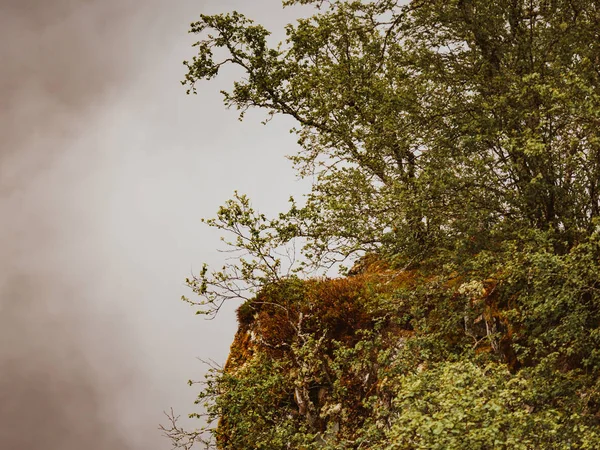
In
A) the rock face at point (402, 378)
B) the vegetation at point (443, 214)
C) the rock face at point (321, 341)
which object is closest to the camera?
the rock face at point (402, 378)

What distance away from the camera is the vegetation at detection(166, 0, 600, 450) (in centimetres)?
1076

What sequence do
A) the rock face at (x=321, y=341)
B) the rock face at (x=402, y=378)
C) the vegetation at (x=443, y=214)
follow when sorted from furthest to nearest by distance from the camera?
1. the rock face at (x=321, y=341)
2. the vegetation at (x=443, y=214)
3. the rock face at (x=402, y=378)

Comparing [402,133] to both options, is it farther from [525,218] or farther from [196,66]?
[196,66]

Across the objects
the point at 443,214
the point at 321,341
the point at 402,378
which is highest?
the point at 443,214

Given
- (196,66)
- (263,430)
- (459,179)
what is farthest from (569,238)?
(196,66)

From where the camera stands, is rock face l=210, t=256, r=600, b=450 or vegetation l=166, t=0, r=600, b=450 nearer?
rock face l=210, t=256, r=600, b=450

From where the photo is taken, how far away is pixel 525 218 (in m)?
12.6

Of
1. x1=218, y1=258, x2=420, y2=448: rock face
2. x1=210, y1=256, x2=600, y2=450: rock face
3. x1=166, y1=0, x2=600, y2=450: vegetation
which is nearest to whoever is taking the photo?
x1=210, y1=256, x2=600, y2=450: rock face

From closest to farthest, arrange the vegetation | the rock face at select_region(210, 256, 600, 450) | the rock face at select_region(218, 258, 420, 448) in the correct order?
the rock face at select_region(210, 256, 600, 450) < the vegetation < the rock face at select_region(218, 258, 420, 448)

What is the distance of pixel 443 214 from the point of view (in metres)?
12.6

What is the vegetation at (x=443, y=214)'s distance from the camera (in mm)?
10758

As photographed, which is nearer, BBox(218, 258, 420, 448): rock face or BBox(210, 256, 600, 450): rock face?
BBox(210, 256, 600, 450): rock face

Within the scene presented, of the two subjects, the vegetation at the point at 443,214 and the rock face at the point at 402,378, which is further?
the vegetation at the point at 443,214

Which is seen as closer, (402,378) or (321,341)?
(402,378)
